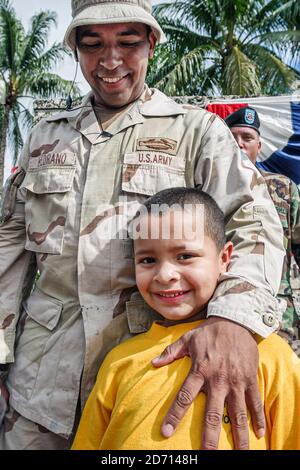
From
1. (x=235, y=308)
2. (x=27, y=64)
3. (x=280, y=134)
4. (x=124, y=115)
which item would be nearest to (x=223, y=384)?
(x=235, y=308)

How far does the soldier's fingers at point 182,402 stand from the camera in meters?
1.14

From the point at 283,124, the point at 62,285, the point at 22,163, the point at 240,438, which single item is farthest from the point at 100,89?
the point at 283,124

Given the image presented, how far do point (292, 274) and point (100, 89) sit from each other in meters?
2.03

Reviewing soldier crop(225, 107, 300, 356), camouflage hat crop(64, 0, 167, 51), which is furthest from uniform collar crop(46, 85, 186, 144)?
soldier crop(225, 107, 300, 356)

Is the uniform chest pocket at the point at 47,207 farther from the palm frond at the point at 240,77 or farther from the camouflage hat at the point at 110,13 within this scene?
the palm frond at the point at 240,77

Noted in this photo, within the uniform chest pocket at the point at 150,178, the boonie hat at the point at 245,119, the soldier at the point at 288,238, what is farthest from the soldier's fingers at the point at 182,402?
the boonie hat at the point at 245,119

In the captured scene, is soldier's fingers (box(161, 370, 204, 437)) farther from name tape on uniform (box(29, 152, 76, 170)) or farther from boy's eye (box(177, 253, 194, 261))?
name tape on uniform (box(29, 152, 76, 170))

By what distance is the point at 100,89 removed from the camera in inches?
65.8

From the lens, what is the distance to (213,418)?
112 cm

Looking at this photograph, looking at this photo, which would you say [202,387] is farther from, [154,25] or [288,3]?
[288,3]

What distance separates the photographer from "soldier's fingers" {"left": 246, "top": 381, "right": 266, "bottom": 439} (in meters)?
1.16

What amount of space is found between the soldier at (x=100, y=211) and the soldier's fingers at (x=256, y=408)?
236mm

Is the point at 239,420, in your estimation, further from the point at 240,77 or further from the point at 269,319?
the point at 240,77

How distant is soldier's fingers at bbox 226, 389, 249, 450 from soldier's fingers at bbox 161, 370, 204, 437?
0.08 m
